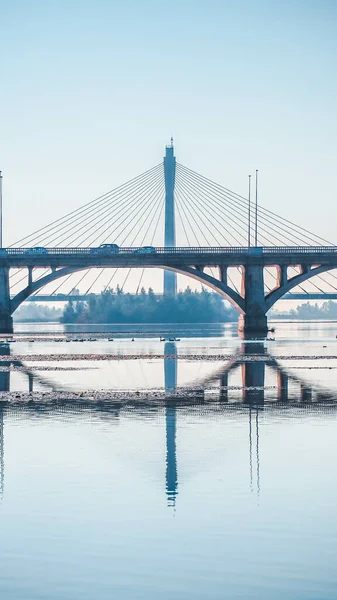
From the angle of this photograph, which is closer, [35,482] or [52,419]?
[35,482]

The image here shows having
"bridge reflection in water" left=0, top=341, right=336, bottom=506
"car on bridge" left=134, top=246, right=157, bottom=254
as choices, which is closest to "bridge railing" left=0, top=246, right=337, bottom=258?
"car on bridge" left=134, top=246, right=157, bottom=254

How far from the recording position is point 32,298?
147625 mm

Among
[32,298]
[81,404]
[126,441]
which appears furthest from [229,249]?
[126,441]

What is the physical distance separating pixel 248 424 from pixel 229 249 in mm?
101732

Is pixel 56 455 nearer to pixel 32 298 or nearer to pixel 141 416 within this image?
pixel 141 416

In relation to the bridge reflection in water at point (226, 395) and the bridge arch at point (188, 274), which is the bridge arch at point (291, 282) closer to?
the bridge arch at point (188, 274)

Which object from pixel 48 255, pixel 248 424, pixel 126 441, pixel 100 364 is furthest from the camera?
pixel 48 255

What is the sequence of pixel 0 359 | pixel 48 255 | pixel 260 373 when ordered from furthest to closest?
pixel 48 255 < pixel 0 359 < pixel 260 373

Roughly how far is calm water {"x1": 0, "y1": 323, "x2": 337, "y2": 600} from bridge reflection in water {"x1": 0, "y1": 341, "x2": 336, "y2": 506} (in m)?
0.11

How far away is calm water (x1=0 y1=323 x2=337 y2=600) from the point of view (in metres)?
13.7

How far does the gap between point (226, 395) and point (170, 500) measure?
21.6 m

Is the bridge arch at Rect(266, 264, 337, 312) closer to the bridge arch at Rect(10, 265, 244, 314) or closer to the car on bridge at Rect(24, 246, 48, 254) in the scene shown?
the bridge arch at Rect(10, 265, 244, 314)

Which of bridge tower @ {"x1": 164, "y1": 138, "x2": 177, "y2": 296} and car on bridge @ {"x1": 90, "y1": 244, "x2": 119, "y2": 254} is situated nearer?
car on bridge @ {"x1": 90, "y1": 244, "x2": 119, "y2": 254}

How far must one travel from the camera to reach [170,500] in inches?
732
